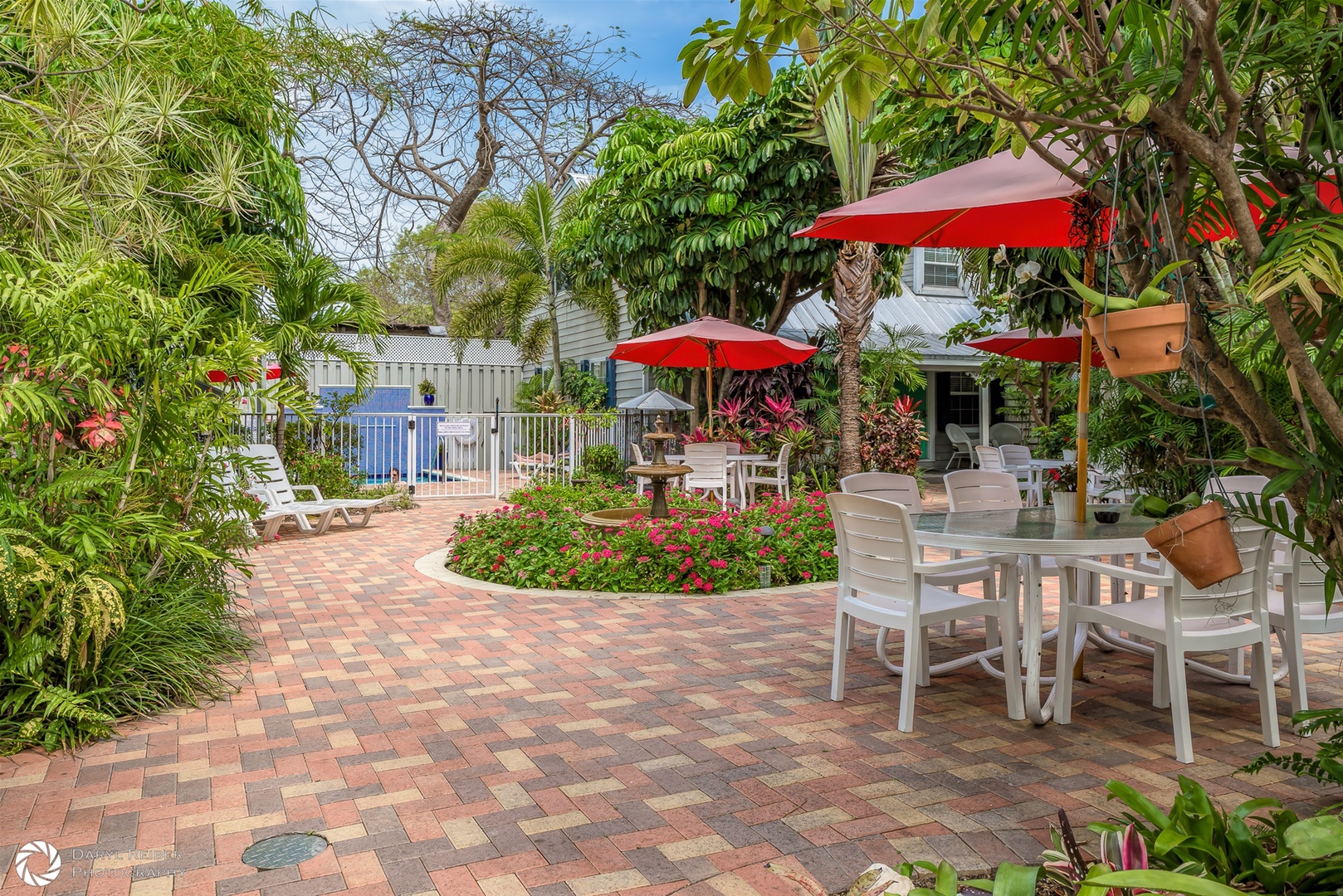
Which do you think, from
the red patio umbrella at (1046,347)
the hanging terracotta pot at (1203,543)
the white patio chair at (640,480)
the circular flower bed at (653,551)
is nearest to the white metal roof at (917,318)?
the white patio chair at (640,480)

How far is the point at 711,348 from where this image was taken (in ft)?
36.4

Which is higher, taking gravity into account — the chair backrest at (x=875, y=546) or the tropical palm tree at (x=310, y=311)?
the tropical palm tree at (x=310, y=311)

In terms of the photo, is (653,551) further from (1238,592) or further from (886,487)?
(1238,592)

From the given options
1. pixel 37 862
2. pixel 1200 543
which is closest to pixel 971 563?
pixel 1200 543

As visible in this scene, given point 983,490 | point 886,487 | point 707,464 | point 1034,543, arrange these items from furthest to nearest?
point 707,464, point 983,490, point 886,487, point 1034,543

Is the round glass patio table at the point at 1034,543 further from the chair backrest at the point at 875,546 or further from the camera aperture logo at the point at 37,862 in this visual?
the camera aperture logo at the point at 37,862

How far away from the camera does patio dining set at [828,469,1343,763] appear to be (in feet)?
11.8

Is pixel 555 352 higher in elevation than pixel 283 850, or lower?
higher

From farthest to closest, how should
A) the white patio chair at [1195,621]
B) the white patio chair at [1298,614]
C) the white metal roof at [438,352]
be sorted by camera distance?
the white metal roof at [438,352] → the white patio chair at [1298,614] → the white patio chair at [1195,621]

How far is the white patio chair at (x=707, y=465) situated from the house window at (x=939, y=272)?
24.2 feet

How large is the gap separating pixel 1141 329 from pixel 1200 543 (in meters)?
0.50

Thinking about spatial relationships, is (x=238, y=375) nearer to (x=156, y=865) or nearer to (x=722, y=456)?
(x=156, y=865)

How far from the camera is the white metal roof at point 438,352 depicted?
21.3 meters

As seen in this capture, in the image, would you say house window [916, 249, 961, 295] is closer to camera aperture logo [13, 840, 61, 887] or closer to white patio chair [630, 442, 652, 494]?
white patio chair [630, 442, 652, 494]
